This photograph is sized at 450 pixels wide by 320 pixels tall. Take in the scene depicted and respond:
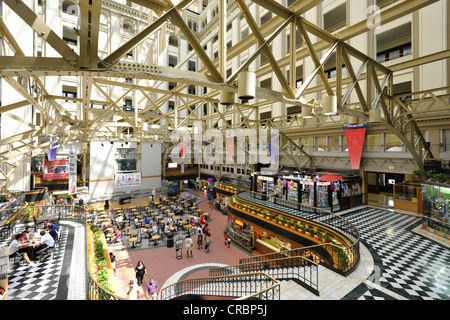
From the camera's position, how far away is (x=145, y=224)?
59.6 feet

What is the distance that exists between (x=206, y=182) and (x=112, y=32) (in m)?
23.4

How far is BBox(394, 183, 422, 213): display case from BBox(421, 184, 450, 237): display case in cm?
105

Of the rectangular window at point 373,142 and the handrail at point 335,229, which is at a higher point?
the rectangular window at point 373,142

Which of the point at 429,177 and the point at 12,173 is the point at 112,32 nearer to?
the point at 12,173

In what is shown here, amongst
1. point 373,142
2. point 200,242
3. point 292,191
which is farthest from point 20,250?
point 373,142

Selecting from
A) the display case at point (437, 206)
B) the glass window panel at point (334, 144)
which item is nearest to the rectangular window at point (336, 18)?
the glass window panel at point (334, 144)

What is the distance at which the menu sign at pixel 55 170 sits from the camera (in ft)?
72.2

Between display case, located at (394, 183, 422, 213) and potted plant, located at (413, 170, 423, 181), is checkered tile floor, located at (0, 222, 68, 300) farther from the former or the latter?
display case, located at (394, 183, 422, 213)

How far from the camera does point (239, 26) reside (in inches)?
770

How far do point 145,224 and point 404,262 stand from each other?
1752 centimetres

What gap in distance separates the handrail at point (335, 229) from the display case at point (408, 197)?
5684 millimetres

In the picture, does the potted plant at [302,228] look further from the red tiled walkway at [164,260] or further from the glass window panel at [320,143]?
the glass window panel at [320,143]

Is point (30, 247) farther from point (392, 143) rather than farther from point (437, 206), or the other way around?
point (392, 143)
